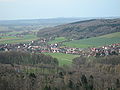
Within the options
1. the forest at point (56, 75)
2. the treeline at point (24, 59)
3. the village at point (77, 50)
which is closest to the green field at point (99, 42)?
the village at point (77, 50)

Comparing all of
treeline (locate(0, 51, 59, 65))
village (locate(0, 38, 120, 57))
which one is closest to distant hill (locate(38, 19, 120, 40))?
village (locate(0, 38, 120, 57))

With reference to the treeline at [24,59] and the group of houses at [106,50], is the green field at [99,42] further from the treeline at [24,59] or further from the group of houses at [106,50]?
the treeline at [24,59]

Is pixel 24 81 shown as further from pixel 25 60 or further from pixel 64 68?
pixel 25 60

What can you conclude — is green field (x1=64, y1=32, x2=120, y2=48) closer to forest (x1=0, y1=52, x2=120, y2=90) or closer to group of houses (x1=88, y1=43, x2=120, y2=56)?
group of houses (x1=88, y1=43, x2=120, y2=56)

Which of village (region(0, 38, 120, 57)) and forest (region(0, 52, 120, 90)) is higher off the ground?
forest (region(0, 52, 120, 90))

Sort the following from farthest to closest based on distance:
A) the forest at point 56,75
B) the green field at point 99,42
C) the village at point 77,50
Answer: the green field at point 99,42
the village at point 77,50
the forest at point 56,75

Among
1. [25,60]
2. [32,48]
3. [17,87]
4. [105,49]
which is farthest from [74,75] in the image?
[32,48]

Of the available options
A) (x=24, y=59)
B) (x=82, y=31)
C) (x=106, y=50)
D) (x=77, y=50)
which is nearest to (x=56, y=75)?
(x=24, y=59)

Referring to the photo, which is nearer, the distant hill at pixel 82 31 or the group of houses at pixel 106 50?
the group of houses at pixel 106 50

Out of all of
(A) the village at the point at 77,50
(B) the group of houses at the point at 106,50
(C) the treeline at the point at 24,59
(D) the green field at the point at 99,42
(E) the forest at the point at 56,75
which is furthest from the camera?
(D) the green field at the point at 99,42

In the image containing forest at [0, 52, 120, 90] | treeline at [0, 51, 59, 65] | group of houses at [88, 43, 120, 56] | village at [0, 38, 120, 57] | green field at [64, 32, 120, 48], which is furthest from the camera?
green field at [64, 32, 120, 48]
